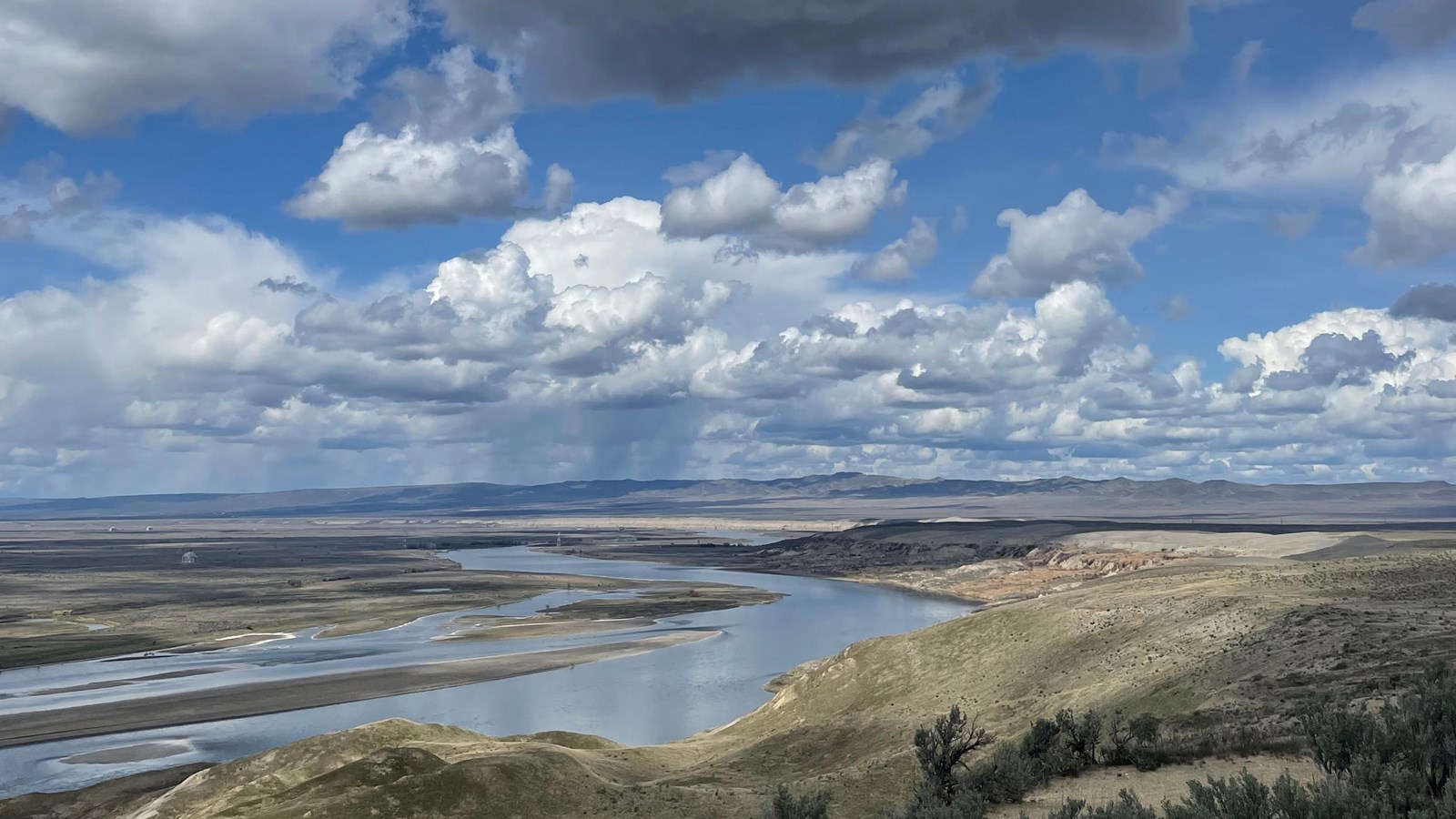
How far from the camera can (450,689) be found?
287 ft

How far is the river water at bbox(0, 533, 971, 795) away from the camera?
68938 millimetres

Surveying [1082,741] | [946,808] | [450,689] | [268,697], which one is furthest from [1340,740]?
[268,697]

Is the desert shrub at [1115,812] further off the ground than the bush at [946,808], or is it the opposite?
the desert shrub at [1115,812]

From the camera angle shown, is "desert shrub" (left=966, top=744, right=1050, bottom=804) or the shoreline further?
the shoreline

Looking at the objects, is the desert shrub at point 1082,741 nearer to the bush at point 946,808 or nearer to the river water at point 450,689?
the bush at point 946,808

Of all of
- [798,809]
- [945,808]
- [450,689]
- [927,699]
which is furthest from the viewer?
[450,689]

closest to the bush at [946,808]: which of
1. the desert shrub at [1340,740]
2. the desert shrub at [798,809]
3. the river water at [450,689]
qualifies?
the desert shrub at [798,809]

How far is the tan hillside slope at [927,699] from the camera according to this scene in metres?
40.1

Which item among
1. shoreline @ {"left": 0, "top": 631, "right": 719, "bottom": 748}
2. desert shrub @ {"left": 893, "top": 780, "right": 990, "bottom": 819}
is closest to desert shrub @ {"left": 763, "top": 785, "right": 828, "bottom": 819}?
desert shrub @ {"left": 893, "top": 780, "right": 990, "bottom": 819}

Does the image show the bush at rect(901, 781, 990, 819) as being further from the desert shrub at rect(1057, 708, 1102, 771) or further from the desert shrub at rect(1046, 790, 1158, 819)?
the desert shrub at rect(1057, 708, 1102, 771)

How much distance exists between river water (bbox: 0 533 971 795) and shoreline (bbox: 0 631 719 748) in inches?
77.3

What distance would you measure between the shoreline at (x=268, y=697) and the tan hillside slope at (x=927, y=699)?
Answer: 26.3m

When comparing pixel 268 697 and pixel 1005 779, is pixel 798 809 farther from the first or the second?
pixel 268 697

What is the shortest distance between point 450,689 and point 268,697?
13.8 metres
